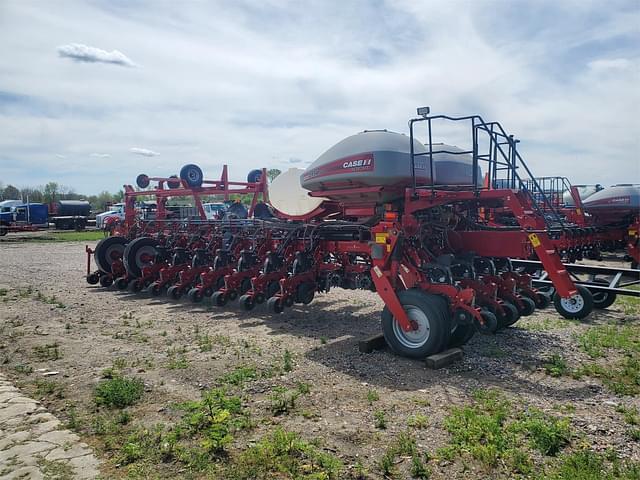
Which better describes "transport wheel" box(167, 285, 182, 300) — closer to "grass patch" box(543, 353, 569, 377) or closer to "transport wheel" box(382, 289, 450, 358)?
"transport wheel" box(382, 289, 450, 358)

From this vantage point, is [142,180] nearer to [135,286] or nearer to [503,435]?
[135,286]

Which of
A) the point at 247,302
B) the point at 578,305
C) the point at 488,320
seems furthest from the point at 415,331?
the point at 247,302

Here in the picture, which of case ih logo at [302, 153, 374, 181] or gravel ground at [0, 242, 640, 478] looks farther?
case ih logo at [302, 153, 374, 181]

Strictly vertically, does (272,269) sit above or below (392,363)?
above

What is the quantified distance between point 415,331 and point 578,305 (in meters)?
3.63

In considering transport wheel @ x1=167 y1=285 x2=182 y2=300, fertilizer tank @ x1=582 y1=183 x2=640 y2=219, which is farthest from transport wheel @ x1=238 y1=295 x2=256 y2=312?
fertilizer tank @ x1=582 y1=183 x2=640 y2=219

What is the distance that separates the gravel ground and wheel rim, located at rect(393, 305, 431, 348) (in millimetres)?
257

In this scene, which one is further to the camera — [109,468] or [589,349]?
[589,349]

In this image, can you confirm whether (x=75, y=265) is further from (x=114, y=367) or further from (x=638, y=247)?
(x=638, y=247)

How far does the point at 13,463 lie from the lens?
146 inches

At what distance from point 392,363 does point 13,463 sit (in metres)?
3.83

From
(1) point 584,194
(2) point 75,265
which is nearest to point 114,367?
(2) point 75,265

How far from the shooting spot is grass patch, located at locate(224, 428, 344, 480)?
3512 mm

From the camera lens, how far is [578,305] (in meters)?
8.20
